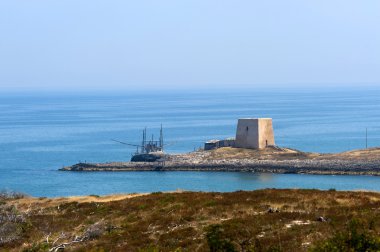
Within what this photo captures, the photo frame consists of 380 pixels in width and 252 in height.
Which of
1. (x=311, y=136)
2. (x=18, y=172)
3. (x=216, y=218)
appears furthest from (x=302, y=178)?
(x=216, y=218)

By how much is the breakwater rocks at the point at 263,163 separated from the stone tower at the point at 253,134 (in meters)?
0.81

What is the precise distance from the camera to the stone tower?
274ft

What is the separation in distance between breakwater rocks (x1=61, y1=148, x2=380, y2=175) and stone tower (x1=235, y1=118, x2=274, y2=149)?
32.0 inches

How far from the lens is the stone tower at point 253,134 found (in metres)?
83.6

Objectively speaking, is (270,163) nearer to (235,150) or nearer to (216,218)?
(235,150)

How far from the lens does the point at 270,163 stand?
79750 mm

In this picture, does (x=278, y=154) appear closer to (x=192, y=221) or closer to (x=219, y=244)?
(x=192, y=221)

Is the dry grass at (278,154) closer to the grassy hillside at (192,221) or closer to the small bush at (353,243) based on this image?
the grassy hillside at (192,221)

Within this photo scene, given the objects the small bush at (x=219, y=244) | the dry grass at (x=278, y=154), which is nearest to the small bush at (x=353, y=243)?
the small bush at (x=219, y=244)

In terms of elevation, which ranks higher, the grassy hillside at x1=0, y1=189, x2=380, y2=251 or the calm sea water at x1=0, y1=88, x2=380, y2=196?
the grassy hillside at x1=0, y1=189, x2=380, y2=251

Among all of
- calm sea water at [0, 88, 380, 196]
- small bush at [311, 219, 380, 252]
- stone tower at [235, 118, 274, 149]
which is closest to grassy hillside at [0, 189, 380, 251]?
small bush at [311, 219, 380, 252]

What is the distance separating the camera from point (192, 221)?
19.8 metres

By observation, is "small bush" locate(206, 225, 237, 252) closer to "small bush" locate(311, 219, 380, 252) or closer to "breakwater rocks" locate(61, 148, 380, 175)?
"small bush" locate(311, 219, 380, 252)

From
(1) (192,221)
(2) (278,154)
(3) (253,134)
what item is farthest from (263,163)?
(1) (192,221)
